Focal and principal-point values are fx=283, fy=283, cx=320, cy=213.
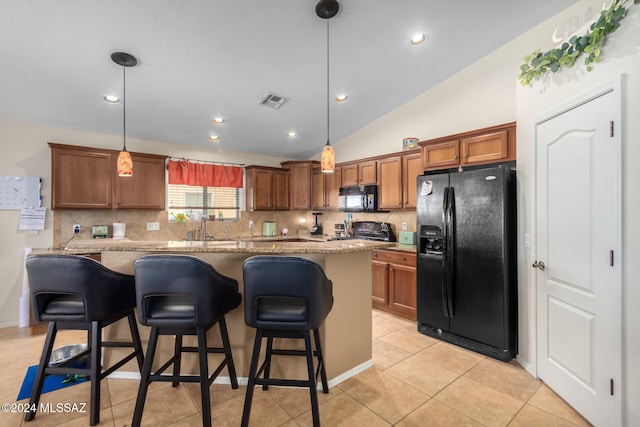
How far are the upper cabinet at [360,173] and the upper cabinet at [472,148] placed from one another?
0.91m

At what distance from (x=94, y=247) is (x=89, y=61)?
5.88ft

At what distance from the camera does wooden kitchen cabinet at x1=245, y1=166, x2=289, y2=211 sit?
200 inches

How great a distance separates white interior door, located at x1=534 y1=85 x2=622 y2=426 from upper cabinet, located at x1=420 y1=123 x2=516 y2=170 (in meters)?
0.69

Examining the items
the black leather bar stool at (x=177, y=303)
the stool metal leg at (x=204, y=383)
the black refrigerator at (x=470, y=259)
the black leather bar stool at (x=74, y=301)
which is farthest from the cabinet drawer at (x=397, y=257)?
the black leather bar stool at (x=74, y=301)

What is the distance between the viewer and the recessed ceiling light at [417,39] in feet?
9.40

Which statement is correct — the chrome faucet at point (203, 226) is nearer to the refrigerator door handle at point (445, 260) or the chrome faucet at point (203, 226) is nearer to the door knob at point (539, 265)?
the refrigerator door handle at point (445, 260)

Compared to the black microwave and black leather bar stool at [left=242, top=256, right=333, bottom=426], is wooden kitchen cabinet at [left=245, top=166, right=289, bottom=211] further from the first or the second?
black leather bar stool at [left=242, top=256, right=333, bottom=426]

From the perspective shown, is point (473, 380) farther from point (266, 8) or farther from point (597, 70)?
point (266, 8)

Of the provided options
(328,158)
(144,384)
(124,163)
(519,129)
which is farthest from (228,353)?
(519,129)

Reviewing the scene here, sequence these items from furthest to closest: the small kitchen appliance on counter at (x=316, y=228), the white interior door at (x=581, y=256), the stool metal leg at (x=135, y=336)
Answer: the small kitchen appliance on counter at (x=316, y=228)
the stool metal leg at (x=135, y=336)
the white interior door at (x=581, y=256)

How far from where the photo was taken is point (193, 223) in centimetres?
470

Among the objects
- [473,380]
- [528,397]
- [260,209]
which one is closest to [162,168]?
[260,209]

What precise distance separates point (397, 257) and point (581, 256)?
6.48 ft

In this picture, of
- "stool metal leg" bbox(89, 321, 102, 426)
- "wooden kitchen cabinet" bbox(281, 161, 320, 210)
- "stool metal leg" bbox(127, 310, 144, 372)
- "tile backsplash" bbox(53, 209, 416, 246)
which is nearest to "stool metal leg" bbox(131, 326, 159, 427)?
"stool metal leg" bbox(89, 321, 102, 426)
